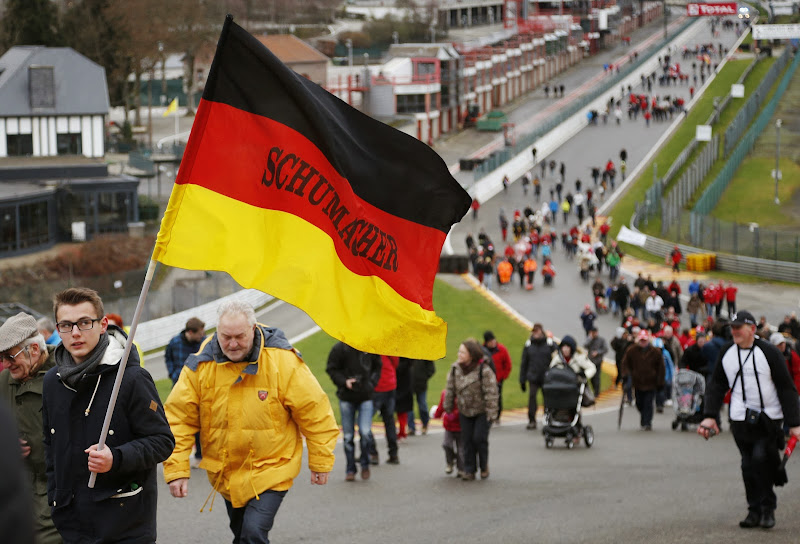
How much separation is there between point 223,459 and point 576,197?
55628mm

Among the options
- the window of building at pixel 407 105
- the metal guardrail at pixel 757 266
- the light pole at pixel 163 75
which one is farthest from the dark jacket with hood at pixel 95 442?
the window of building at pixel 407 105

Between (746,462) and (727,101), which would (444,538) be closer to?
(746,462)

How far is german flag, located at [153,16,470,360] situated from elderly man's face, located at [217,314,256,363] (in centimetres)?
41

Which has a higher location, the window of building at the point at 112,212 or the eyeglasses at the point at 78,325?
the eyeglasses at the point at 78,325

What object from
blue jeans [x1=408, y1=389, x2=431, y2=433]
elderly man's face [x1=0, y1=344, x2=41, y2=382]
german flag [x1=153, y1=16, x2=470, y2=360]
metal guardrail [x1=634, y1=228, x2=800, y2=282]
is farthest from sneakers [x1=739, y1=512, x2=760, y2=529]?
metal guardrail [x1=634, y1=228, x2=800, y2=282]

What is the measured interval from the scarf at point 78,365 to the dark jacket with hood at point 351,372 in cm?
662

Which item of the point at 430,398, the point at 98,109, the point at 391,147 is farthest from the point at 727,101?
the point at 391,147

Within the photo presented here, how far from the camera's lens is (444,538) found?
32.2 feet

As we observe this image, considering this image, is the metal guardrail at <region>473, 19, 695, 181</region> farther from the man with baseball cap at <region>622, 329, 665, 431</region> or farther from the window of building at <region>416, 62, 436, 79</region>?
the man with baseball cap at <region>622, 329, 665, 431</region>

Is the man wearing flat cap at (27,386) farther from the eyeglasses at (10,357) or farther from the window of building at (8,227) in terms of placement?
the window of building at (8,227)

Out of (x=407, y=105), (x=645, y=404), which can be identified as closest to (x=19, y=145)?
(x=407, y=105)

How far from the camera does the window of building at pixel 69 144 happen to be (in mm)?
60844

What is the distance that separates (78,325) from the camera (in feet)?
19.3

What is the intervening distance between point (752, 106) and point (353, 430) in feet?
272
